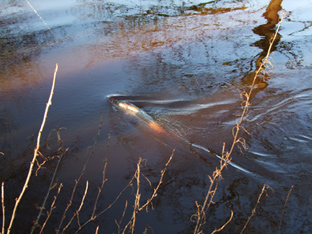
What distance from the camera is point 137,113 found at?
185 inches

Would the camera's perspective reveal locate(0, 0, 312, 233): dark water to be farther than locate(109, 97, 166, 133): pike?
No

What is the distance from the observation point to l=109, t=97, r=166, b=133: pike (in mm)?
4355

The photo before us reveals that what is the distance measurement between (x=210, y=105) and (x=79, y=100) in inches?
94.3

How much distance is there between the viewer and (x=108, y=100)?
509cm

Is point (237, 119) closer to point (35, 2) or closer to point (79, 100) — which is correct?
point (79, 100)

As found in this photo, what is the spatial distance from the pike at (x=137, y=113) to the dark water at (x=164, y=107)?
0.44 ft

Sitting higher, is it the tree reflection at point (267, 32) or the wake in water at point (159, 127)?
the tree reflection at point (267, 32)

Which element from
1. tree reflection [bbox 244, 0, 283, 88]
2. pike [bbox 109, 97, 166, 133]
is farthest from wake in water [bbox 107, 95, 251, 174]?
tree reflection [bbox 244, 0, 283, 88]

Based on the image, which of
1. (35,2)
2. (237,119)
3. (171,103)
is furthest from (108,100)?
(35,2)

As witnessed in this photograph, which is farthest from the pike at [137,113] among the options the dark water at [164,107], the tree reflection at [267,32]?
the tree reflection at [267,32]

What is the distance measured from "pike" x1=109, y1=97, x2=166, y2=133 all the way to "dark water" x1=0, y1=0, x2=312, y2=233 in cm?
13

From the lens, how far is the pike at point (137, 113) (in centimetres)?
436

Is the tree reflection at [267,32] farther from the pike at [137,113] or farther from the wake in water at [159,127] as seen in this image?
the pike at [137,113]

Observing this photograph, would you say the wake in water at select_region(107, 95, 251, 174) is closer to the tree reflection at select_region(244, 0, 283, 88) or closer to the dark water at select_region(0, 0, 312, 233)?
the dark water at select_region(0, 0, 312, 233)
